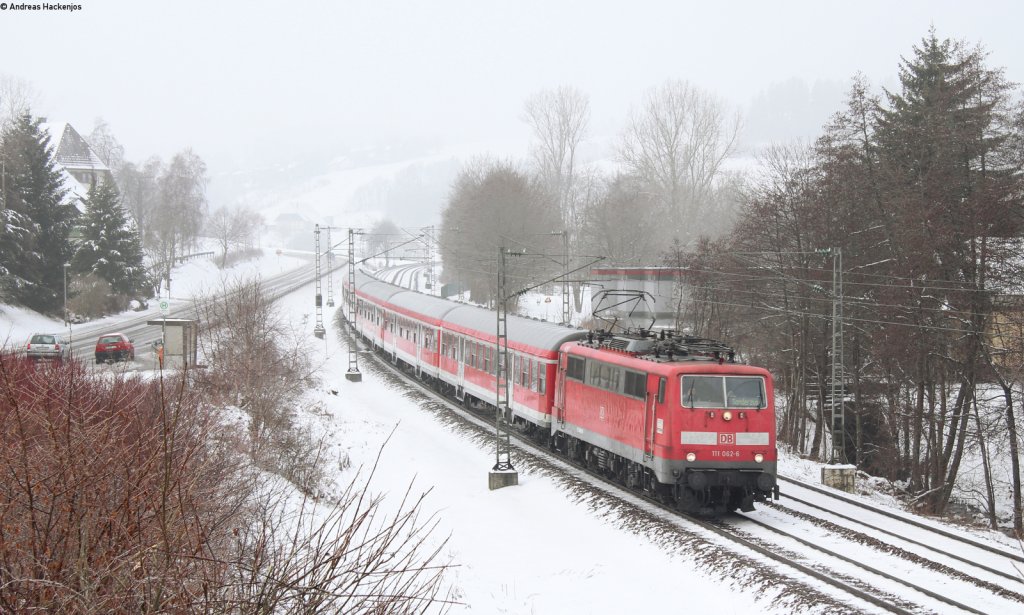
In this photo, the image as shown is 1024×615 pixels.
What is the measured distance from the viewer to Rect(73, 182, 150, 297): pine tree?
2591 inches

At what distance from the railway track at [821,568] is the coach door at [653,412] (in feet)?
4.73

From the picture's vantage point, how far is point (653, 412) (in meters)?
18.6

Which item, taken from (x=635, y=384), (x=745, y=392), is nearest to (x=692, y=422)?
(x=745, y=392)

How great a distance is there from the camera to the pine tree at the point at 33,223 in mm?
53625

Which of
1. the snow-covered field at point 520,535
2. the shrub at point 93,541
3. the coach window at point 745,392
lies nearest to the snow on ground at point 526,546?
the snow-covered field at point 520,535

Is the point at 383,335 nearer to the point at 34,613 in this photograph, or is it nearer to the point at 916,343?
the point at 916,343

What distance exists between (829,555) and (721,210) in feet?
252

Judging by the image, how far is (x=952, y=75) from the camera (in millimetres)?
31328

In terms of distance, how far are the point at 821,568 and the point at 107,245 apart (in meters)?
61.6

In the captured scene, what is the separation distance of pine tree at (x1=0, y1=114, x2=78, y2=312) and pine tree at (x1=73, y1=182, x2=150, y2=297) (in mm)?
6018

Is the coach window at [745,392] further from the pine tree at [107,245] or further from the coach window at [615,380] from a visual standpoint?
the pine tree at [107,245]

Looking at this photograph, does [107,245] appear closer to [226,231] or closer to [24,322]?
[24,322]

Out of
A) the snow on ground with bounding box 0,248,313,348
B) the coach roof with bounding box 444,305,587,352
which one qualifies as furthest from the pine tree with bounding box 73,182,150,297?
the coach roof with bounding box 444,305,587,352

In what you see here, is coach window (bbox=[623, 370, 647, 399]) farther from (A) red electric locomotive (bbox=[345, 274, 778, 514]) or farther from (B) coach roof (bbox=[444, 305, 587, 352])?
(B) coach roof (bbox=[444, 305, 587, 352])
